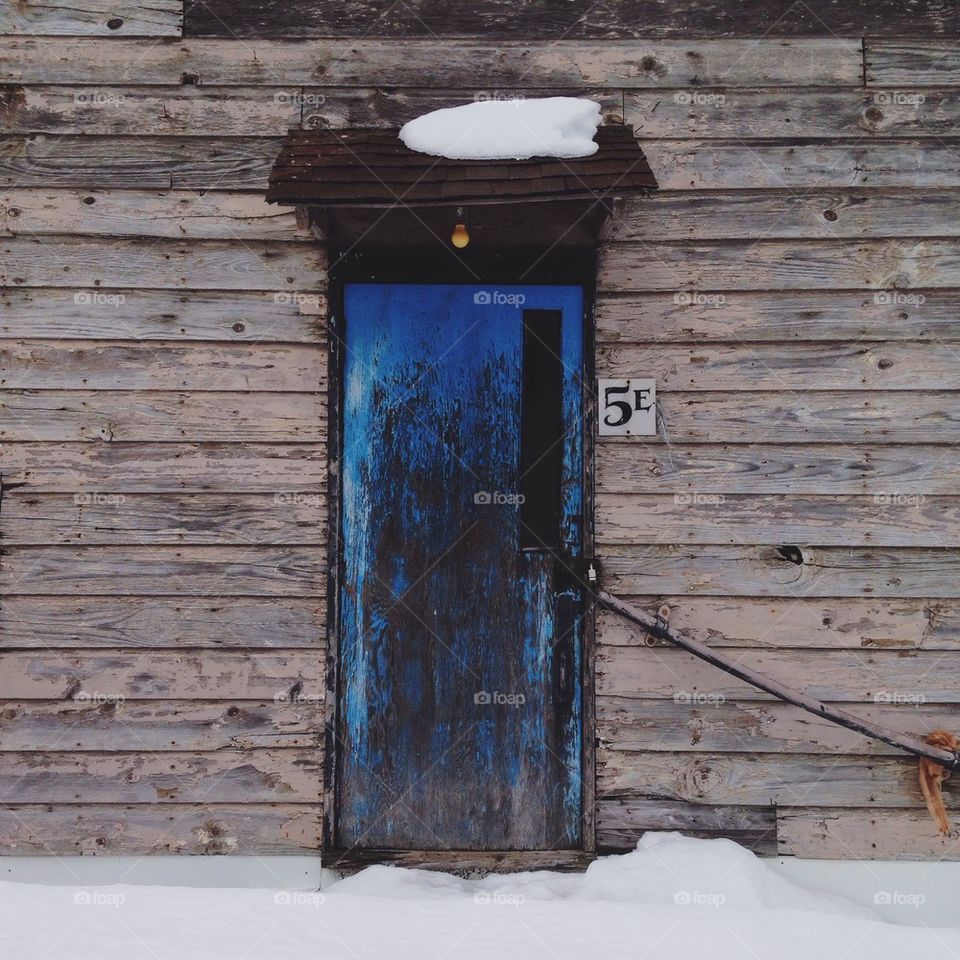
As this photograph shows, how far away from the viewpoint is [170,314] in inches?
151

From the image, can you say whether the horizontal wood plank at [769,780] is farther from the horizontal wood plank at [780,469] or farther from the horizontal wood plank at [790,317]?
the horizontal wood plank at [790,317]

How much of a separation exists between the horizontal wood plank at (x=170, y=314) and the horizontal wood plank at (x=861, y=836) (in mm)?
3198

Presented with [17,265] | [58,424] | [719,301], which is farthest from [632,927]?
[17,265]

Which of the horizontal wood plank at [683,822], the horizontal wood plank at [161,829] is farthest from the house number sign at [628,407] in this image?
the horizontal wood plank at [161,829]

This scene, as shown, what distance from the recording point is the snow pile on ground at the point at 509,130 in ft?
11.0

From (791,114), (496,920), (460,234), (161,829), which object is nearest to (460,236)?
(460,234)

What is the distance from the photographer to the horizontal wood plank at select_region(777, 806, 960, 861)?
372 centimetres

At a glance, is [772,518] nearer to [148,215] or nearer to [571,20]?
[571,20]

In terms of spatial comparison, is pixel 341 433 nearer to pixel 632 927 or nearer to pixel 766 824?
pixel 632 927

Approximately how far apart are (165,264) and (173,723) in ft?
A: 7.09

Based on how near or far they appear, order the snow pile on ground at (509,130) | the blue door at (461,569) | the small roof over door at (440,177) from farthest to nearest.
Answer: the blue door at (461,569)
the snow pile on ground at (509,130)
the small roof over door at (440,177)

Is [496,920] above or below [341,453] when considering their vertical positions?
below

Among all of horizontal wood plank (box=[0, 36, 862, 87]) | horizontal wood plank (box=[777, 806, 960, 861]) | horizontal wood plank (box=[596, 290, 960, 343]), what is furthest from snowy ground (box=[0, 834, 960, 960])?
horizontal wood plank (box=[0, 36, 862, 87])

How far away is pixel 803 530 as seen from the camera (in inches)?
150
